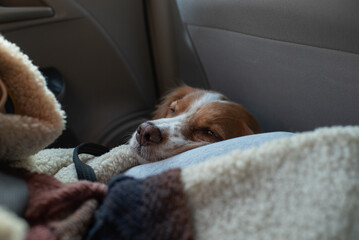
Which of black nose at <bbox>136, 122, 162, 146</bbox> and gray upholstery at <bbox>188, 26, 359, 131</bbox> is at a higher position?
gray upholstery at <bbox>188, 26, 359, 131</bbox>

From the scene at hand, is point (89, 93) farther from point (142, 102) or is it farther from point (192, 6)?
point (192, 6)

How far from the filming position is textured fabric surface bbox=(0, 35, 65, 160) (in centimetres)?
66

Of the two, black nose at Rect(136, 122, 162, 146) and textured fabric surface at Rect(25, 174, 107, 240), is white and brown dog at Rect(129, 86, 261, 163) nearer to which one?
black nose at Rect(136, 122, 162, 146)

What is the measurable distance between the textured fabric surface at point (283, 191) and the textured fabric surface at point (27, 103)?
317mm

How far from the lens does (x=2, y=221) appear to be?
0.39m

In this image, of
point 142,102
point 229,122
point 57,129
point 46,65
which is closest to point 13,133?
point 57,129

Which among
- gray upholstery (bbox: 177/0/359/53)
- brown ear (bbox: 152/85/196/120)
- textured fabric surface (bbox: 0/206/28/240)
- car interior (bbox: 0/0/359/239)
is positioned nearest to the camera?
textured fabric surface (bbox: 0/206/28/240)

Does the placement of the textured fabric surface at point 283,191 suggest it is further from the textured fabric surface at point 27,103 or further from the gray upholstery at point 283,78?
the gray upholstery at point 283,78

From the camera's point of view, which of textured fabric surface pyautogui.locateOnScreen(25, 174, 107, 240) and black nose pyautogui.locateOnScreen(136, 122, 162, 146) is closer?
textured fabric surface pyautogui.locateOnScreen(25, 174, 107, 240)

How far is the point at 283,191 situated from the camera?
0.56m

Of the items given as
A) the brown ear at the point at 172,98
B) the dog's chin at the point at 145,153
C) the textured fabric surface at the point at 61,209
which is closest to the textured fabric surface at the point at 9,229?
the textured fabric surface at the point at 61,209

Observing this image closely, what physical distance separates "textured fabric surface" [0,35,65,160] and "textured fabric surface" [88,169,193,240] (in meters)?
0.22

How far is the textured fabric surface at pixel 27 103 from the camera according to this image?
2.16 ft

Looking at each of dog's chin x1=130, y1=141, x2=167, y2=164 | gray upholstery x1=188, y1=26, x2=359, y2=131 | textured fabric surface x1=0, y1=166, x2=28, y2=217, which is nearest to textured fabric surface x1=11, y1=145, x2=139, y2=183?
dog's chin x1=130, y1=141, x2=167, y2=164
